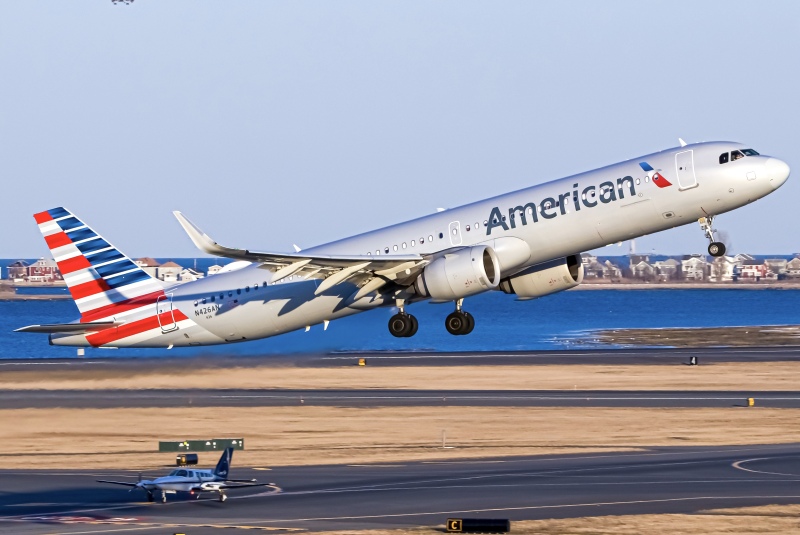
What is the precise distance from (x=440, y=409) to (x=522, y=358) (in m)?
40.5

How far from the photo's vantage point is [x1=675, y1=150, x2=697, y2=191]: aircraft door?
49.8 m

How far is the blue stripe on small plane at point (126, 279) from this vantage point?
62.0 m

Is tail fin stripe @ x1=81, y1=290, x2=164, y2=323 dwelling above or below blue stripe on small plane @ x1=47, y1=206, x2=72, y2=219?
below

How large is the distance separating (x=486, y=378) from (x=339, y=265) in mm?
46678

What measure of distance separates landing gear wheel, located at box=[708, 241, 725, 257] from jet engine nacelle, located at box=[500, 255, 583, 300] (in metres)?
6.95

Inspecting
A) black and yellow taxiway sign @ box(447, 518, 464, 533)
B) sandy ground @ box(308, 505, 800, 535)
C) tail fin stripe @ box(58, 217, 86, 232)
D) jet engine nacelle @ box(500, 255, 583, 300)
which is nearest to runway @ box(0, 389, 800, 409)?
tail fin stripe @ box(58, 217, 86, 232)

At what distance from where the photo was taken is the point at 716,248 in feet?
168

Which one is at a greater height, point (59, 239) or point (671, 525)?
point (59, 239)

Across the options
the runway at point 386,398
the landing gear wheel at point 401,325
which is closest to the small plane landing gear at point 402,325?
the landing gear wheel at point 401,325

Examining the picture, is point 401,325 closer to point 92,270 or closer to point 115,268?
point 115,268

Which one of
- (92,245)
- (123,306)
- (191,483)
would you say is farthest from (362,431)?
(191,483)

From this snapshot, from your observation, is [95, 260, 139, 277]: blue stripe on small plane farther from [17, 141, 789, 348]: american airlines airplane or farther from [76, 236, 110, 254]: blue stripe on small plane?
[76, 236, 110, 254]: blue stripe on small plane

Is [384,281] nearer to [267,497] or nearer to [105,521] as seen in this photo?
[267,497]

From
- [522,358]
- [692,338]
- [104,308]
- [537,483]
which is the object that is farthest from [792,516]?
[692,338]
